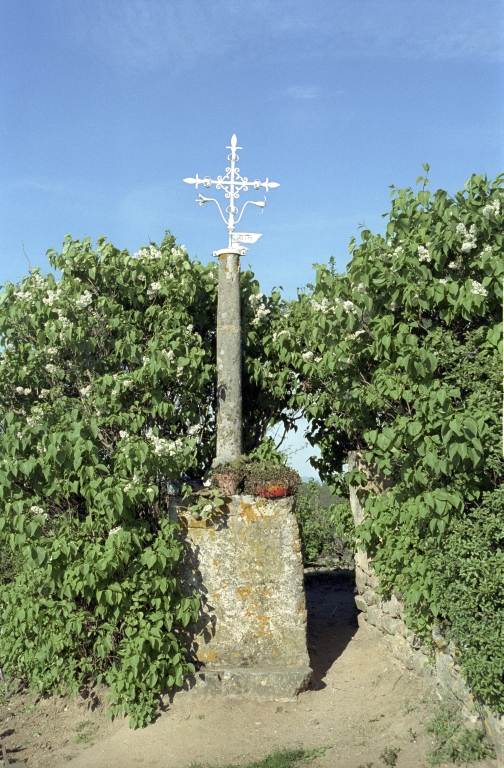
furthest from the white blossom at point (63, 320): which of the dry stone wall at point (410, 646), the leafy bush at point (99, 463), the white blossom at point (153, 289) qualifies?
the dry stone wall at point (410, 646)

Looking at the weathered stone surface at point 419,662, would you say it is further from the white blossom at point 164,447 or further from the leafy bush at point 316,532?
the leafy bush at point 316,532

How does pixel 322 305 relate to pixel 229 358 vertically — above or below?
above

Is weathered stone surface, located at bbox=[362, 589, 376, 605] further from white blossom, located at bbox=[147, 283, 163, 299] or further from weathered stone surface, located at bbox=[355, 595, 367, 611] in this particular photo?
white blossom, located at bbox=[147, 283, 163, 299]

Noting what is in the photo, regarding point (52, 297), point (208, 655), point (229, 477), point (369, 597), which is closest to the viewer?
point (208, 655)

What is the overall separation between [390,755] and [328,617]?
3820 millimetres

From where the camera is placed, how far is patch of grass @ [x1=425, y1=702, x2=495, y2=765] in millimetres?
5793

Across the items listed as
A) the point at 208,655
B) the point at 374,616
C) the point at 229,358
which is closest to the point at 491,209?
the point at 229,358

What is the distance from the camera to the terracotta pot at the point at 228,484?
24.5 feet

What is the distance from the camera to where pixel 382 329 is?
664 cm

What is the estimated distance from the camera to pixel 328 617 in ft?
31.9

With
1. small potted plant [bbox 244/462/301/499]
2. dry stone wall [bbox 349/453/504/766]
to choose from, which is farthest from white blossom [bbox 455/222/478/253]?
dry stone wall [bbox 349/453/504/766]

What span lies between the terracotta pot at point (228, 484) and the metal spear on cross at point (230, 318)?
2.93 feet

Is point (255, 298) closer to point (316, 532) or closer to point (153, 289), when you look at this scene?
point (153, 289)

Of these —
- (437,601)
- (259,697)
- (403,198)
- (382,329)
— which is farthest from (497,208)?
(259,697)
